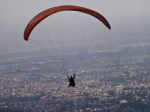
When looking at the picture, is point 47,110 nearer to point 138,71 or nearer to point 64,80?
point 64,80

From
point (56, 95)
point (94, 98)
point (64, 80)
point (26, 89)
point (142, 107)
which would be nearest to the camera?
point (142, 107)

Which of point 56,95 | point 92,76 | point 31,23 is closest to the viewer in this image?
point 31,23

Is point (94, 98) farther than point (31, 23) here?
Yes

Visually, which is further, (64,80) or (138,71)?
(138,71)

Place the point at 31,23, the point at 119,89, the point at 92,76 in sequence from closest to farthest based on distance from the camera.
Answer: the point at 31,23 < the point at 119,89 < the point at 92,76

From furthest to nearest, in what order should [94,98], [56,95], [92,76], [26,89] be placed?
[92,76] → [26,89] → [56,95] → [94,98]

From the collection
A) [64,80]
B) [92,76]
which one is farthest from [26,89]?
[92,76]

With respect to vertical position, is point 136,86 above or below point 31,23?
below

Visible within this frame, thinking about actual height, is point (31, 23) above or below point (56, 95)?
above

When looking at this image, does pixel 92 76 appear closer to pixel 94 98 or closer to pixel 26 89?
pixel 26 89

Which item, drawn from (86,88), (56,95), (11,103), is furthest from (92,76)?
(11,103)
